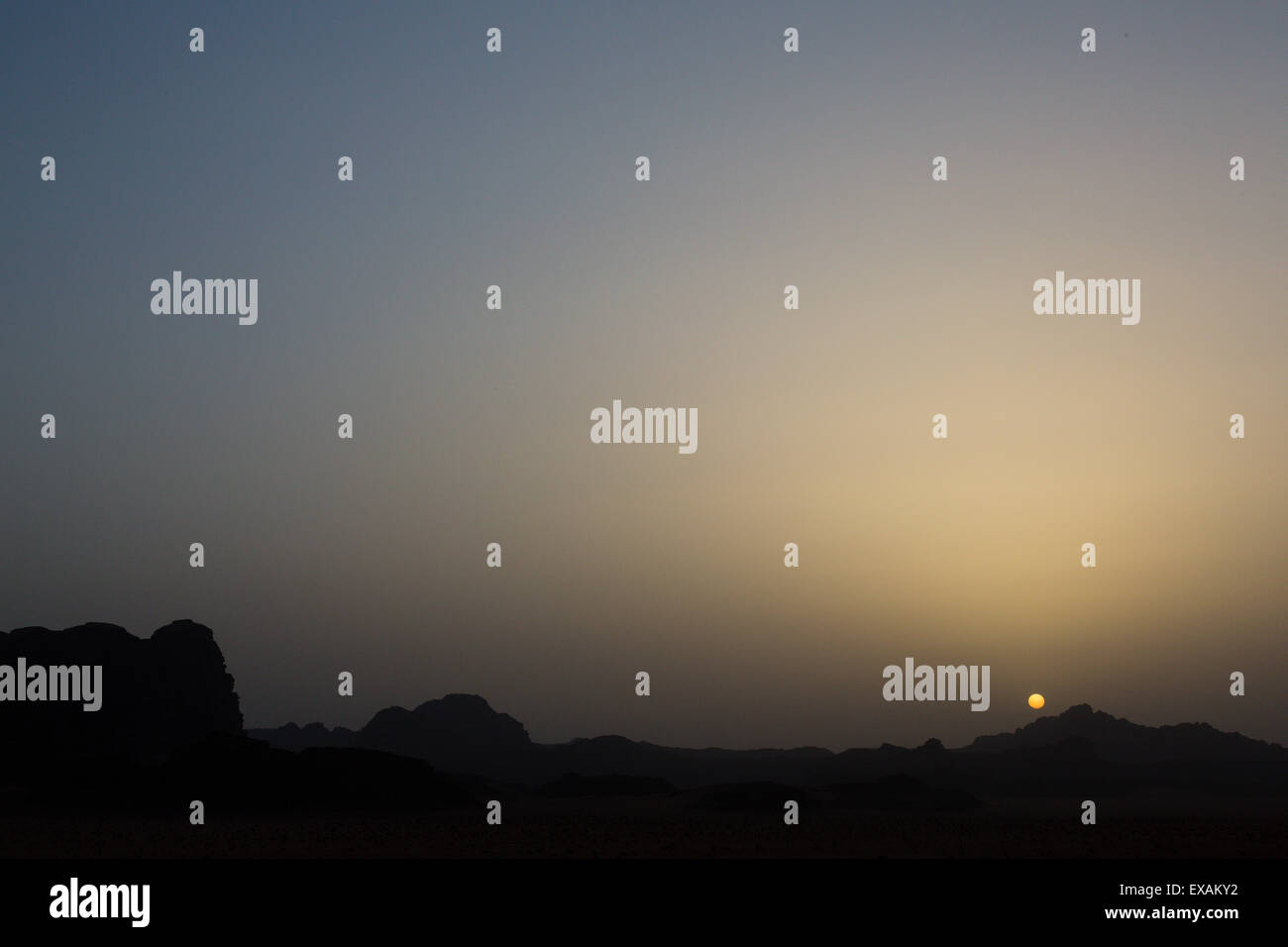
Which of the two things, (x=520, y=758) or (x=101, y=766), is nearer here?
(x=101, y=766)

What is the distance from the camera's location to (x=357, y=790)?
7950cm

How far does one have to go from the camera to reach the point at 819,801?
89.1 metres

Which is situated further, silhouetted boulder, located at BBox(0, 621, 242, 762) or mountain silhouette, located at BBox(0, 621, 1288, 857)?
silhouetted boulder, located at BBox(0, 621, 242, 762)

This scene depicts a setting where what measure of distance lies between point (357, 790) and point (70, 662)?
3634 centimetres

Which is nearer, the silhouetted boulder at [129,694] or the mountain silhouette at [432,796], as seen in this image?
the mountain silhouette at [432,796]
